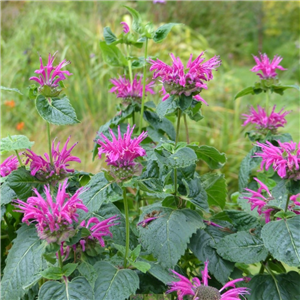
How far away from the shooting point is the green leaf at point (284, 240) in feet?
3.28

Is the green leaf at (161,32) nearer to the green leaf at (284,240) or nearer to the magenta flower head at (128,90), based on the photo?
the magenta flower head at (128,90)

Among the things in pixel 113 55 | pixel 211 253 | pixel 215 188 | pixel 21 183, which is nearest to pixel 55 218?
pixel 21 183

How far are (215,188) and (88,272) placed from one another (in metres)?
0.55

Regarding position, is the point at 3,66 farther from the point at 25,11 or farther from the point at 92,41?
the point at 25,11

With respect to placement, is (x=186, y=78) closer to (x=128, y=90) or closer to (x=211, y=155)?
(x=211, y=155)

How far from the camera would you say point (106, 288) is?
0.96 m

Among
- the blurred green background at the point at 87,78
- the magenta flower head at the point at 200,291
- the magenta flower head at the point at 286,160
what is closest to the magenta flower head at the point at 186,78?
the magenta flower head at the point at 286,160

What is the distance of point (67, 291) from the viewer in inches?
36.3

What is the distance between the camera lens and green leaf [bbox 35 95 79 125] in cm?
105

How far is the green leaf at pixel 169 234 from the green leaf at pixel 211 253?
0.31 ft

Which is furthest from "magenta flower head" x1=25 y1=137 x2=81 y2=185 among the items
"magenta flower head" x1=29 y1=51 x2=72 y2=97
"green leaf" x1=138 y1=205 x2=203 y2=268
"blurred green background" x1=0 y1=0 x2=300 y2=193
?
"blurred green background" x1=0 y1=0 x2=300 y2=193

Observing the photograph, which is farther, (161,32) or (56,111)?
(161,32)

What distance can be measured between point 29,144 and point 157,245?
0.46 metres

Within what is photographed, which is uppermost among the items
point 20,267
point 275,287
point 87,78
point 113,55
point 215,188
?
point 113,55
